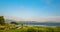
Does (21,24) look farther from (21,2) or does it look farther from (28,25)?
(21,2)

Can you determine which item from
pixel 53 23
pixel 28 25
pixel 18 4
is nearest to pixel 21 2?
pixel 18 4

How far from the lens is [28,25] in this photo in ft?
8.63

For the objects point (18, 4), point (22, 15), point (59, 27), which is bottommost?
point (59, 27)

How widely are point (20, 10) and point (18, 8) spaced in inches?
2.1

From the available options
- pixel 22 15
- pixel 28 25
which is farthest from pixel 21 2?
pixel 28 25

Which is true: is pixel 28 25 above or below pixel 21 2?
below

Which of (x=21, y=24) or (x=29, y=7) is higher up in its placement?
(x=29, y=7)

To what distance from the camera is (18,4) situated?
265 centimetres

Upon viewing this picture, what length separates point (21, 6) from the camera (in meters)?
2.62

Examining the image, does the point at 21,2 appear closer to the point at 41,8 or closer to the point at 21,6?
the point at 21,6

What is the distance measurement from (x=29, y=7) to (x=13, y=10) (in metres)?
0.28

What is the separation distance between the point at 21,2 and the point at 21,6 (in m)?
0.07

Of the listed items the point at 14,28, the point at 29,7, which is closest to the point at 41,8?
the point at 29,7

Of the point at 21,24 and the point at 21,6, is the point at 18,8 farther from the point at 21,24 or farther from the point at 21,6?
the point at 21,24
